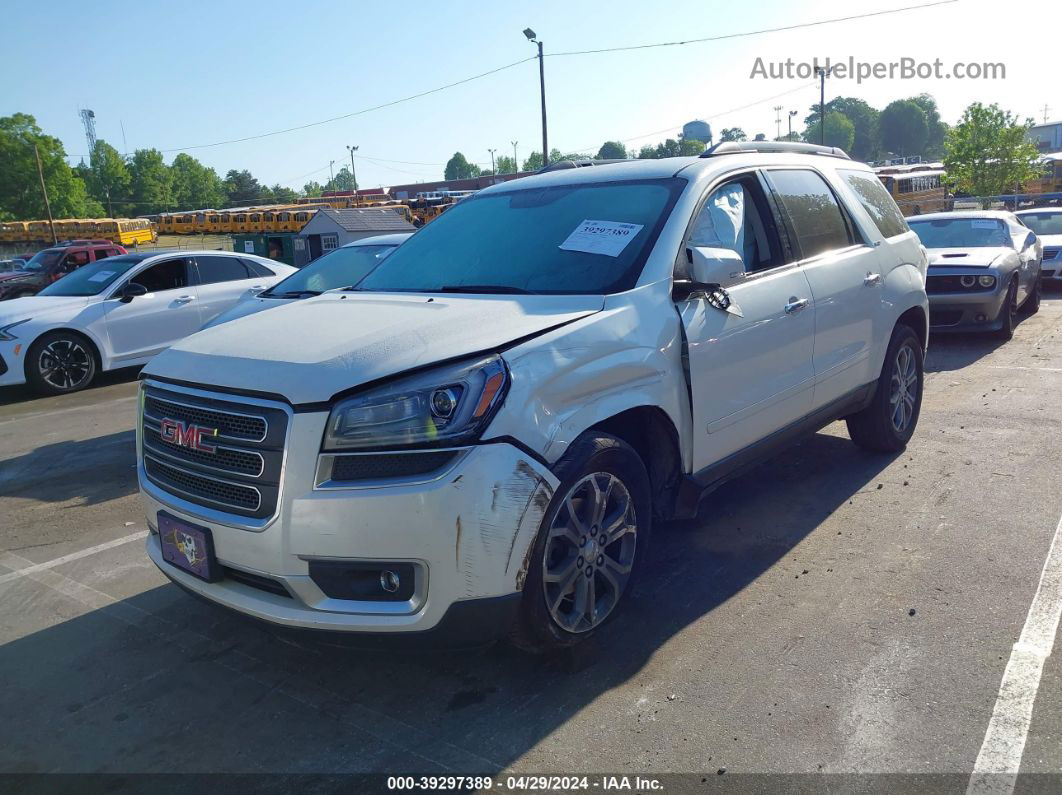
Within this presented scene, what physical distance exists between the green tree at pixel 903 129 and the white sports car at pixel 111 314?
183415 millimetres

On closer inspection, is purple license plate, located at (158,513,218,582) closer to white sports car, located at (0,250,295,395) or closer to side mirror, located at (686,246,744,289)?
side mirror, located at (686,246,744,289)

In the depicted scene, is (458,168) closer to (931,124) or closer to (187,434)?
(931,124)

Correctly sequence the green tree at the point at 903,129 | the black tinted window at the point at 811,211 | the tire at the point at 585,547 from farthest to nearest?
the green tree at the point at 903,129, the black tinted window at the point at 811,211, the tire at the point at 585,547

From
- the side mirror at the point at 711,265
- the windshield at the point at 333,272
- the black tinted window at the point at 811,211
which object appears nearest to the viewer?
the side mirror at the point at 711,265

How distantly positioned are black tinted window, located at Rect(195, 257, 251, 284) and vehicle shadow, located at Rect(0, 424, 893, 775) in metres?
7.36

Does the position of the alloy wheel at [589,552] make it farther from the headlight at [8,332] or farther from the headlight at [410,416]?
the headlight at [8,332]

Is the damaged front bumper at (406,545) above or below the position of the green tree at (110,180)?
below

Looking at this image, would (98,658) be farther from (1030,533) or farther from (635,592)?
(1030,533)

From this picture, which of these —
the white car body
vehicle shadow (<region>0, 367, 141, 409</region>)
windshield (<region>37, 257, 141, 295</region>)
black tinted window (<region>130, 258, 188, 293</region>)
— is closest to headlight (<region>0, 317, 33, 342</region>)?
vehicle shadow (<region>0, 367, 141, 409</region>)

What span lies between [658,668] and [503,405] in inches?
48.4

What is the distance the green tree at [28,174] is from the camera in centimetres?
7644

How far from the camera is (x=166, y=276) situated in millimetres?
10648

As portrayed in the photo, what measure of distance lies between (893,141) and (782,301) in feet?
626

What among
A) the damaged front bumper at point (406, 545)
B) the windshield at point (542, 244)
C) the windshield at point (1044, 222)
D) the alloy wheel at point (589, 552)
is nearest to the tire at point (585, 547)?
the alloy wheel at point (589, 552)
